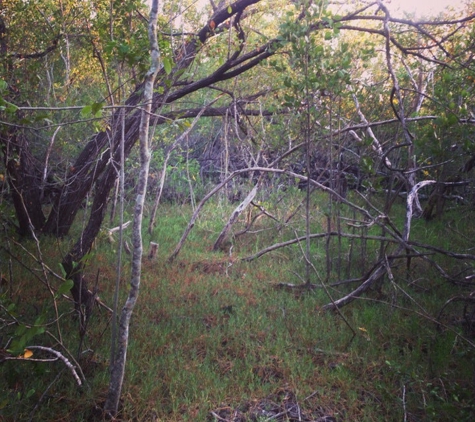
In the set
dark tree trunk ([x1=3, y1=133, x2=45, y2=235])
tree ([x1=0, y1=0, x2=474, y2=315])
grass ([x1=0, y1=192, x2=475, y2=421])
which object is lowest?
grass ([x1=0, y1=192, x2=475, y2=421])

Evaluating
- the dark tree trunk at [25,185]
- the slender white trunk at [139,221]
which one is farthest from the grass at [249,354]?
the dark tree trunk at [25,185]

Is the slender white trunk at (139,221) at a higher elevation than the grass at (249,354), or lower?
higher

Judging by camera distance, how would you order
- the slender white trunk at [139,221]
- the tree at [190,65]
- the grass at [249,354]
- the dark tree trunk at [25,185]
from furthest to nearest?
the dark tree trunk at [25,185] → the tree at [190,65] → the grass at [249,354] → the slender white trunk at [139,221]

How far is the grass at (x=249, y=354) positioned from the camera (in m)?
3.39

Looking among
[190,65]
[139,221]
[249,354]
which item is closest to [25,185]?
[190,65]

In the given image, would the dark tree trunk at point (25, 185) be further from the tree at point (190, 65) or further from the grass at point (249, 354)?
the grass at point (249, 354)

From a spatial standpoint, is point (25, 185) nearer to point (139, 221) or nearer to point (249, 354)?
point (249, 354)

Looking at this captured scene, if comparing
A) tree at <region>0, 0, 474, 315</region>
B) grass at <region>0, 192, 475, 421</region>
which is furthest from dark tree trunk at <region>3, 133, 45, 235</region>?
grass at <region>0, 192, 475, 421</region>

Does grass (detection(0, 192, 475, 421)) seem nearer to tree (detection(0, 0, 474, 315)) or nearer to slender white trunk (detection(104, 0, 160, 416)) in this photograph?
slender white trunk (detection(104, 0, 160, 416))

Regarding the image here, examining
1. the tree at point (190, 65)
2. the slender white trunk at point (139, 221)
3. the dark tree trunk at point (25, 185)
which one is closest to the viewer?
the slender white trunk at point (139, 221)

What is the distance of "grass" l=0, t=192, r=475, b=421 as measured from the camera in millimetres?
3389

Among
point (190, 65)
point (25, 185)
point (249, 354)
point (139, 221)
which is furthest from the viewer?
point (25, 185)

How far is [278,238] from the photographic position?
26.3 ft

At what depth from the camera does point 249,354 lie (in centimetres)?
416
